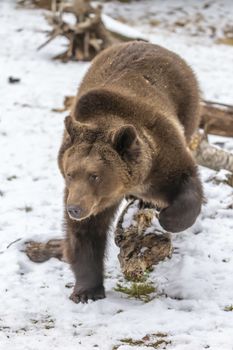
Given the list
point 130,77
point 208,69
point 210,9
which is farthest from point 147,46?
point 210,9

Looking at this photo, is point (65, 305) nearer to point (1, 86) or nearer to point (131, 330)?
point (131, 330)

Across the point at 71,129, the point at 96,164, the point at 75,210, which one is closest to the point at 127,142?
the point at 96,164

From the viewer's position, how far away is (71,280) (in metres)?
5.29

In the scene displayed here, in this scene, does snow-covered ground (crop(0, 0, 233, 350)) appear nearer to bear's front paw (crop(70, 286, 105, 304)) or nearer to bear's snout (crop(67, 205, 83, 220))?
bear's front paw (crop(70, 286, 105, 304))

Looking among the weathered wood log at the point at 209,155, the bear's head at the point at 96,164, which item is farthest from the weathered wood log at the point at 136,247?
the weathered wood log at the point at 209,155

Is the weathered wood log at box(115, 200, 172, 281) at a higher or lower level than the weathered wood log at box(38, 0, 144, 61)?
higher

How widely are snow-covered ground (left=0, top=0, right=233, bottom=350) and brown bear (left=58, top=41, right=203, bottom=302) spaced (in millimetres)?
331

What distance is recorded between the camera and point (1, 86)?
38.0 feet

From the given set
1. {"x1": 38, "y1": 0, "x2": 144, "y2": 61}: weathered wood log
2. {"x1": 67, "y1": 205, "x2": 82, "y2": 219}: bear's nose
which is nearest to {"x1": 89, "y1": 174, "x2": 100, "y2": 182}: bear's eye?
{"x1": 67, "y1": 205, "x2": 82, "y2": 219}: bear's nose

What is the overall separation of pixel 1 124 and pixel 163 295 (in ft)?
Result: 17.3

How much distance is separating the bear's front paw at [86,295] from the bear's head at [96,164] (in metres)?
0.78

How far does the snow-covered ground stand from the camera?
4.29 meters

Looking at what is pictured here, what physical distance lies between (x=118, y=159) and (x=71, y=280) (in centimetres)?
146

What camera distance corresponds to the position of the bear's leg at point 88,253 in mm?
4828
